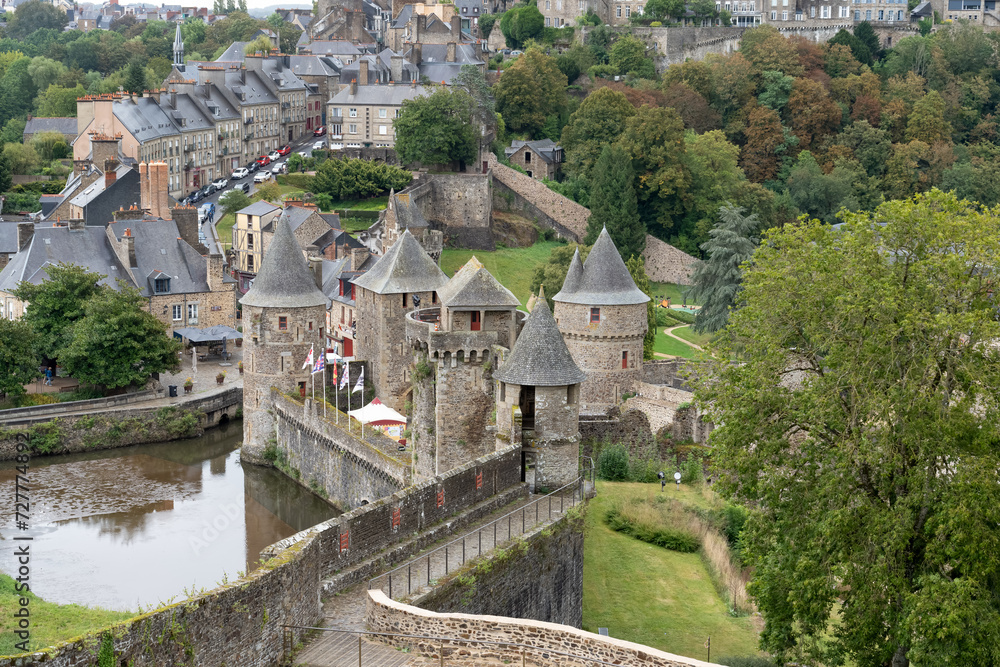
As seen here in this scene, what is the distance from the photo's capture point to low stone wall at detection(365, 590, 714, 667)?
59.2ft

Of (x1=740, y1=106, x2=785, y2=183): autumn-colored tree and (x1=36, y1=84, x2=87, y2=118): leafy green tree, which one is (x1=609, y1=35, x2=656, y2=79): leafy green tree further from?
(x1=36, y1=84, x2=87, y2=118): leafy green tree

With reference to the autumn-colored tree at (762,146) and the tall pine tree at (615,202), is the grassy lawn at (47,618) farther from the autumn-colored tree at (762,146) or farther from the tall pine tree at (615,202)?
the autumn-colored tree at (762,146)

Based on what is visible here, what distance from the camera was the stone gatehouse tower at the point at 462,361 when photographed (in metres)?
31.1

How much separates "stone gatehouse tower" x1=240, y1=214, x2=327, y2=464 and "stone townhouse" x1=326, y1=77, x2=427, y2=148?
3805 centimetres

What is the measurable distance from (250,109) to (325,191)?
20507 mm

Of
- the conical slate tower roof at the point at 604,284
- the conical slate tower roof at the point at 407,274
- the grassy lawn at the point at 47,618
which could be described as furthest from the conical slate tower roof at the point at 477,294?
the conical slate tower roof at the point at 407,274

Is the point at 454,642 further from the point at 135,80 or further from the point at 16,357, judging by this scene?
the point at 135,80

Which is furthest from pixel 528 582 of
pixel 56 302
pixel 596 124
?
pixel 596 124

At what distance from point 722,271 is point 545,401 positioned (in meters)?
32.3

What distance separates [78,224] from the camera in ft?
176

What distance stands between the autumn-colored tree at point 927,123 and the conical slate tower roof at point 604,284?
5067 cm

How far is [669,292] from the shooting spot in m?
69.2

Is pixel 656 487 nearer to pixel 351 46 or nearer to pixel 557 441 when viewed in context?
pixel 557 441

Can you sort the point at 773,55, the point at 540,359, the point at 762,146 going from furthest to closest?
the point at 773,55
the point at 762,146
the point at 540,359
